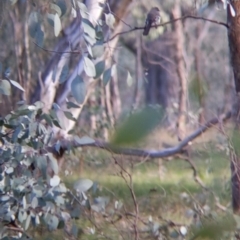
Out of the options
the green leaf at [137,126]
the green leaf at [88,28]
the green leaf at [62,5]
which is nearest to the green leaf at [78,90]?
the green leaf at [88,28]

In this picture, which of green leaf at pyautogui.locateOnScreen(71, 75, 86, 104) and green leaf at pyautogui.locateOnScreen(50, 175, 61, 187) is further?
green leaf at pyautogui.locateOnScreen(50, 175, 61, 187)

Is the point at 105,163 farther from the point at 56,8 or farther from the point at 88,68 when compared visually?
the point at 88,68

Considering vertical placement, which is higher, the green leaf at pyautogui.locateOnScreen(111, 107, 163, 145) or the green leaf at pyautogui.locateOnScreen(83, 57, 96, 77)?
the green leaf at pyautogui.locateOnScreen(111, 107, 163, 145)

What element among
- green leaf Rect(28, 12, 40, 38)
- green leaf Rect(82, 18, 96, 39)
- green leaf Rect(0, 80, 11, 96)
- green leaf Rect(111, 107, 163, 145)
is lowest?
green leaf Rect(0, 80, 11, 96)

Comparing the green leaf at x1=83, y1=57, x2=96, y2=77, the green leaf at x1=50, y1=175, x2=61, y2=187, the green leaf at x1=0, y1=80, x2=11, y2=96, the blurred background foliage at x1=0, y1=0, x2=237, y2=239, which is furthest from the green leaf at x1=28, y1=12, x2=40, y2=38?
the green leaf at x1=50, y1=175, x2=61, y2=187

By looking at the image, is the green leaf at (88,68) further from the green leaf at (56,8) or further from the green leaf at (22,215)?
the green leaf at (22,215)

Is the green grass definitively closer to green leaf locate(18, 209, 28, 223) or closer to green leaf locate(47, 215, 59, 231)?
green leaf locate(47, 215, 59, 231)

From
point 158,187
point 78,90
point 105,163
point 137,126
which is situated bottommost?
point 158,187

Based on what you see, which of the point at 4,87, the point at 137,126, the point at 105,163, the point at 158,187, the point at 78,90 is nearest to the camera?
the point at 137,126

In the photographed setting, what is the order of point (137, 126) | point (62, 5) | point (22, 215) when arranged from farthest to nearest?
point (22, 215), point (62, 5), point (137, 126)

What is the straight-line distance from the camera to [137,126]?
4.74ft

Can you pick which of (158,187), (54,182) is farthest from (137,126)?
(158,187)

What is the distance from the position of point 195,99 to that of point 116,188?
5044mm

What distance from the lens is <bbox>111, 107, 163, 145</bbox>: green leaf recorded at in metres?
1.44
